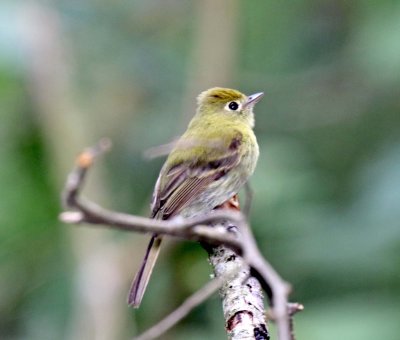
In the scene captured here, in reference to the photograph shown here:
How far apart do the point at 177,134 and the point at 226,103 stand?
70 cm

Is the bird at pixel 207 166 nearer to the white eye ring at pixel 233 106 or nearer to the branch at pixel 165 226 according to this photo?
the white eye ring at pixel 233 106

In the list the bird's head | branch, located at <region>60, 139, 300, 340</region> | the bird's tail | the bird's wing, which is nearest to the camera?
branch, located at <region>60, 139, 300, 340</region>

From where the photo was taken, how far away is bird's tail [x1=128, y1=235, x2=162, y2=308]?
3.29 meters

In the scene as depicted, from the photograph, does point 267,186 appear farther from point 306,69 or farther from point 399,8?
point 306,69

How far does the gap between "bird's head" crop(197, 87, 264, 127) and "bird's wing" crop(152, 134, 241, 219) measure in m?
0.42

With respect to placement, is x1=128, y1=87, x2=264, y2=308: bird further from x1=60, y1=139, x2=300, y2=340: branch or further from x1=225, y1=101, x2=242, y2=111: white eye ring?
x1=60, y1=139, x2=300, y2=340: branch

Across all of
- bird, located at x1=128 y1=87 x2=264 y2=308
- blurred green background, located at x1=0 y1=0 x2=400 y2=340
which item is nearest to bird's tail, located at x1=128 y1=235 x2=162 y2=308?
bird, located at x1=128 y1=87 x2=264 y2=308

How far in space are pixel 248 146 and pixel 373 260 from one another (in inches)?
31.8

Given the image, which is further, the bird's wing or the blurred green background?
the blurred green background

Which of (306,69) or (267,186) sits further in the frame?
(306,69)

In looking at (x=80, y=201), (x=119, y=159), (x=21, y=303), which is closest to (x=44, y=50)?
(x=119, y=159)

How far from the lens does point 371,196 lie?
4.75m

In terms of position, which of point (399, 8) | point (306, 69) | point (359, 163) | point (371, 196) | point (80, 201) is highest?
point (306, 69)

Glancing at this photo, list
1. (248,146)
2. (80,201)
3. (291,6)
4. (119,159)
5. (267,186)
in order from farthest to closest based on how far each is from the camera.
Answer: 1. (291,6)
2. (119,159)
3. (267,186)
4. (248,146)
5. (80,201)
